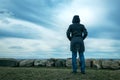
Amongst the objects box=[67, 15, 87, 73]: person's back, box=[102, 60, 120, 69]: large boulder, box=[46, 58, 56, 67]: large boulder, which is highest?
box=[67, 15, 87, 73]: person's back

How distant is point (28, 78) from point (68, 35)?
106 inches

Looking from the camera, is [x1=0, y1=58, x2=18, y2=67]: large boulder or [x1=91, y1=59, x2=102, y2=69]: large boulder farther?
[x1=0, y1=58, x2=18, y2=67]: large boulder

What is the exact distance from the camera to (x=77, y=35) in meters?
10.2

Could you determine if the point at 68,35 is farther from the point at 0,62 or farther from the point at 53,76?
the point at 0,62

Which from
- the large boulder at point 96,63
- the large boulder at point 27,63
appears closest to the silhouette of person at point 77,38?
the large boulder at point 96,63

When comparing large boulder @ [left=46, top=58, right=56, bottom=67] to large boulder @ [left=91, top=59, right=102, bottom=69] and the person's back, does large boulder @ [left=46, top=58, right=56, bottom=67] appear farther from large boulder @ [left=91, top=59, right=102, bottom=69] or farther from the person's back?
the person's back

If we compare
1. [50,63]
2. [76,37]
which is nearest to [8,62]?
[50,63]

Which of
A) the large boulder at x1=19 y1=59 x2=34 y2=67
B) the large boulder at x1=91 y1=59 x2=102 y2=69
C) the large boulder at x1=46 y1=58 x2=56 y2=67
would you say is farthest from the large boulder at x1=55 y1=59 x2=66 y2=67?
the large boulder at x1=91 y1=59 x2=102 y2=69

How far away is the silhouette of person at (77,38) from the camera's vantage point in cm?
1012

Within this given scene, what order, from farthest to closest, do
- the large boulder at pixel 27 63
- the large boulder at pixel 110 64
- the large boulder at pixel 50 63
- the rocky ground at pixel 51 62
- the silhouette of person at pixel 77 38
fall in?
the large boulder at pixel 27 63, the large boulder at pixel 50 63, the rocky ground at pixel 51 62, the large boulder at pixel 110 64, the silhouette of person at pixel 77 38

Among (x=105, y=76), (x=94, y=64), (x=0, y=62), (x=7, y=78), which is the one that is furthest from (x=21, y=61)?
(x=105, y=76)

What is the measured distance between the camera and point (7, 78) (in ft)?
30.9

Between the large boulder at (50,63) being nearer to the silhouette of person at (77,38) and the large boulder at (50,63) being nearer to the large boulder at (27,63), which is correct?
the large boulder at (27,63)

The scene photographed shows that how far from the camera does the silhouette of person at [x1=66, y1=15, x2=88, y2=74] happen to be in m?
10.1
